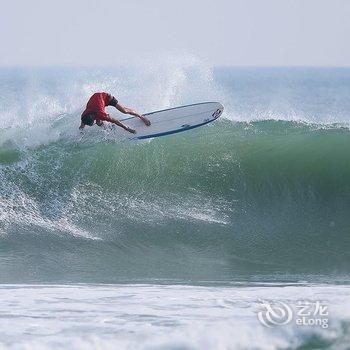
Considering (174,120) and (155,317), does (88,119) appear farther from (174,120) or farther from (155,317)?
(155,317)

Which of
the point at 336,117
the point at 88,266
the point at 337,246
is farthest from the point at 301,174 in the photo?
the point at 336,117

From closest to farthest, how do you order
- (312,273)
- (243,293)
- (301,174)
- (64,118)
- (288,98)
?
(243,293) → (312,273) → (301,174) → (64,118) → (288,98)

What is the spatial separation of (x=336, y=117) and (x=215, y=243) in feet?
90.0

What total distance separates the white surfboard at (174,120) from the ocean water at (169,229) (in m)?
0.36

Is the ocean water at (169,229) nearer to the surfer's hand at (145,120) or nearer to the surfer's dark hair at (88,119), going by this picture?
the surfer's hand at (145,120)

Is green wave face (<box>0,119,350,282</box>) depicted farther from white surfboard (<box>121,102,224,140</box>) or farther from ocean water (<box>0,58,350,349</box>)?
white surfboard (<box>121,102,224,140</box>)

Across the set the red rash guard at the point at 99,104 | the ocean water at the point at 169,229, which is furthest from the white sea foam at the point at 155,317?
the red rash guard at the point at 99,104

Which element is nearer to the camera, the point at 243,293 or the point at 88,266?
the point at 243,293

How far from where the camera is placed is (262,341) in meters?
5.91

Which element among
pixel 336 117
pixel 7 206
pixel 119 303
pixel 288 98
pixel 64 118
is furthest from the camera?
pixel 288 98

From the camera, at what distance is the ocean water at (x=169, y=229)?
628cm

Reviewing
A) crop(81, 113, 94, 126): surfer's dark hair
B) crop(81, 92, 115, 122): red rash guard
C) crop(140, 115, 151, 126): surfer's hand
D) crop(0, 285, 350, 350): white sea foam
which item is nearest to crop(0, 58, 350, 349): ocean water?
crop(0, 285, 350, 350): white sea foam

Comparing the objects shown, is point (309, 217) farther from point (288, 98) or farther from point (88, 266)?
point (288, 98)

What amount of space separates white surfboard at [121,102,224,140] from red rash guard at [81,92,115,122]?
0.96m
